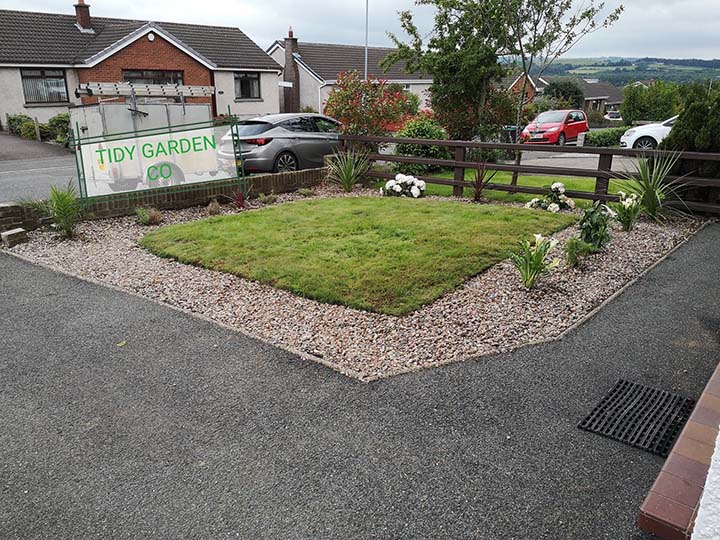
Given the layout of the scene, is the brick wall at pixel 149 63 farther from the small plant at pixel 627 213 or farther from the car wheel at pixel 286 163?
the small plant at pixel 627 213

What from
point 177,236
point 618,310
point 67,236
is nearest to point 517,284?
point 618,310

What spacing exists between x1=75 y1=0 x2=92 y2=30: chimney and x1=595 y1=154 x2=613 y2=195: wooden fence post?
28396mm

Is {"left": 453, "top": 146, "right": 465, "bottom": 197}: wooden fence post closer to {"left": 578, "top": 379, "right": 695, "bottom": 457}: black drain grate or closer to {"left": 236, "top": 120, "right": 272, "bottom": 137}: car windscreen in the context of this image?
{"left": 236, "top": 120, "right": 272, "bottom": 137}: car windscreen

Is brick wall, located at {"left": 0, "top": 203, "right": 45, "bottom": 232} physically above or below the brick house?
below

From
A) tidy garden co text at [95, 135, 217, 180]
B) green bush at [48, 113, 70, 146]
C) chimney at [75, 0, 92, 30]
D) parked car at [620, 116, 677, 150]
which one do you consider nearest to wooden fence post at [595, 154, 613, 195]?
tidy garden co text at [95, 135, 217, 180]

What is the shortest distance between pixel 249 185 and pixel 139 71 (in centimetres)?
2096

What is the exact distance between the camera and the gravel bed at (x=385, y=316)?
14.6ft

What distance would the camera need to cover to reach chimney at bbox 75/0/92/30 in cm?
2836

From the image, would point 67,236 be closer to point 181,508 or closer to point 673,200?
point 181,508

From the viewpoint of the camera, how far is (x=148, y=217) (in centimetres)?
855

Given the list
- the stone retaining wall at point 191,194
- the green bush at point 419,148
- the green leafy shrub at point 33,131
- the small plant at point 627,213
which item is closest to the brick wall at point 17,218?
the stone retaining wall at point 191,194

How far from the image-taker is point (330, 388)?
Result: 3.88 m

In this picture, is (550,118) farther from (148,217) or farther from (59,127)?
(148,217)

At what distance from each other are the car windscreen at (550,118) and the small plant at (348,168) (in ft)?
59.8
